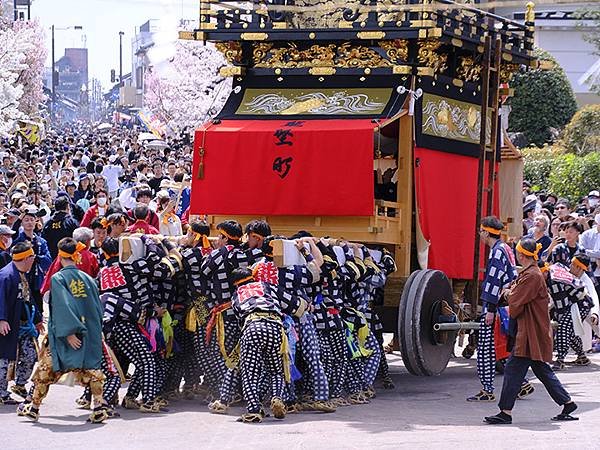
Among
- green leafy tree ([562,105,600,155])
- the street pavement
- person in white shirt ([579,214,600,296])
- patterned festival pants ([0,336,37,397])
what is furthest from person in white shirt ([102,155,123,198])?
patterned festival pants ([0,336,37,397])

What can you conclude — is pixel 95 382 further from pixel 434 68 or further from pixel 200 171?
pixel 434 68

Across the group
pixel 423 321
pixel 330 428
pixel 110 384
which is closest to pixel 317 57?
pixel 423 321

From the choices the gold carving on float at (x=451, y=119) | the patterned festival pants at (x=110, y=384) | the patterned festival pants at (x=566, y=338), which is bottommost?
the patterned festival pants at (x=566, y=338)

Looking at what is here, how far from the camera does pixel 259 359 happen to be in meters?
10.7

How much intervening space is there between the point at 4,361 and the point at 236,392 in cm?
206

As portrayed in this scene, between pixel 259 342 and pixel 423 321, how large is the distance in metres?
2.36

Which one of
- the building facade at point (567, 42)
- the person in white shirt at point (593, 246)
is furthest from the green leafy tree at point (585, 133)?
the building facade at point (567, 42)

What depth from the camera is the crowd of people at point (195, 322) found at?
10.4 meters

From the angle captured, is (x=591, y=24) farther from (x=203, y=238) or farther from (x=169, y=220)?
(x=203, y=238)

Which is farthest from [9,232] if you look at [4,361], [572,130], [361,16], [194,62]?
[194,62]

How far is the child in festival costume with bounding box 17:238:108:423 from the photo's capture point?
33.6 feet

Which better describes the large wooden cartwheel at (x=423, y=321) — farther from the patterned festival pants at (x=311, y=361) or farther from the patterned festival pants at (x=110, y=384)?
the patterned festival pants at (x=110, y=384)

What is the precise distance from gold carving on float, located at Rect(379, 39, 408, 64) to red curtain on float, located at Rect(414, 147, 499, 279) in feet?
3.15

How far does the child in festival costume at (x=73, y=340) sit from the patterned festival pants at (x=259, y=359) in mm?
1194
